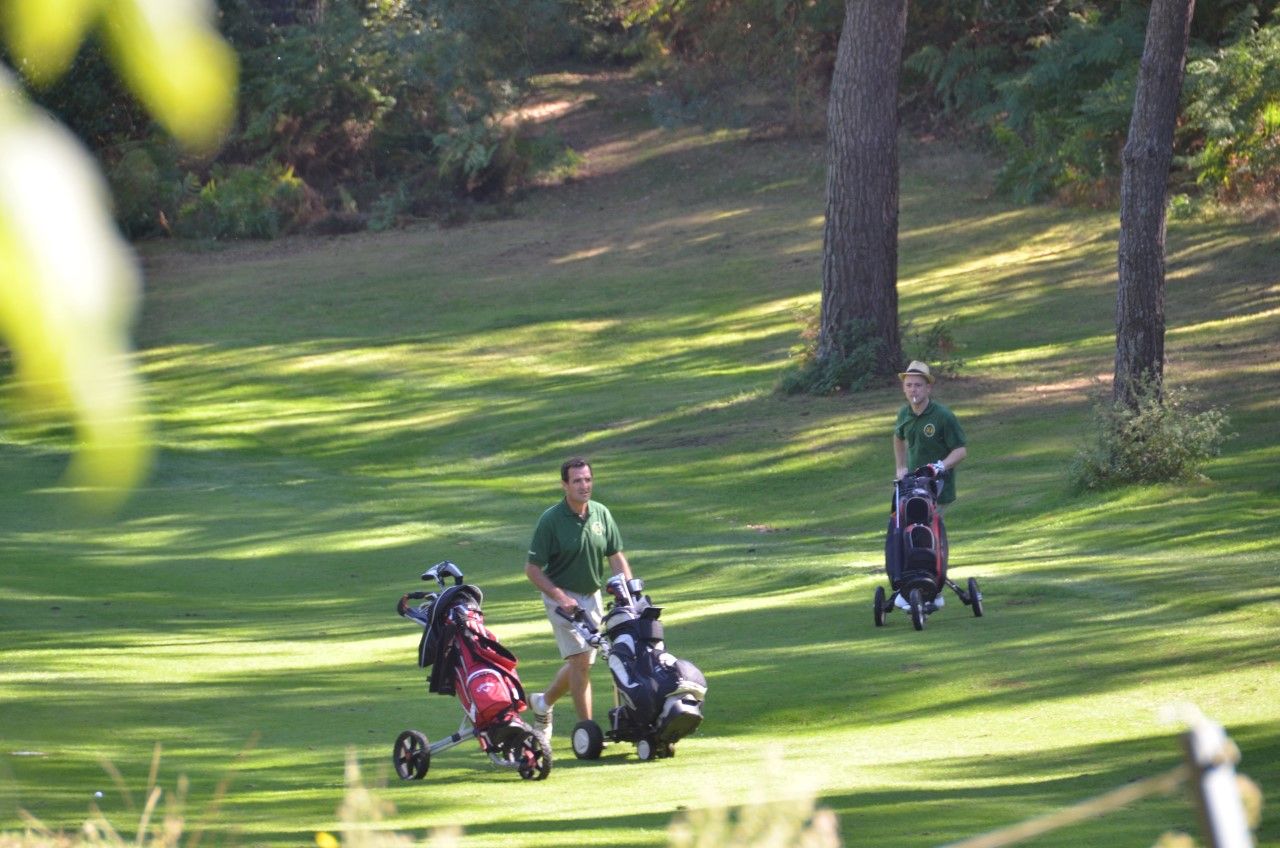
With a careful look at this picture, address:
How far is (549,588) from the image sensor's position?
10891mm

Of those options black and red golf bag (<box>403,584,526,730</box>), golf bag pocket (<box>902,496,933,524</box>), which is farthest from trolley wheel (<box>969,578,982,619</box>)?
black and red golf bag (<box>403,584,526,730</box>)

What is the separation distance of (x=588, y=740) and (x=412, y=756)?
3.88 ft

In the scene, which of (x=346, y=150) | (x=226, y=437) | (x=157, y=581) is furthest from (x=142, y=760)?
(x=346, y=150)

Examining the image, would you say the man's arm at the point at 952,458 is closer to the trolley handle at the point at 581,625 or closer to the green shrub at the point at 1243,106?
the trolley handle at the point at 581,625

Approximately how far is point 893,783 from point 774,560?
10827 mm

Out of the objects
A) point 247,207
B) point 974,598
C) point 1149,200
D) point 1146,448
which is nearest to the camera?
point 974,598

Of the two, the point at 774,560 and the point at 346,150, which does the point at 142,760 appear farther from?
the point at 346,150

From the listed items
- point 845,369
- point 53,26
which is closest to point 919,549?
point 53,26

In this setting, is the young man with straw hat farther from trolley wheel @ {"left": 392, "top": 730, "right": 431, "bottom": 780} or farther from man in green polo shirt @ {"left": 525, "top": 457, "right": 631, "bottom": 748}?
trolley wheel @ {"left": 392, "top": 730, "right": 431, "bottom": 780}

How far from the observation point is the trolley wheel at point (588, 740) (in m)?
10.9

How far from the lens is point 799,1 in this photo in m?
49.9

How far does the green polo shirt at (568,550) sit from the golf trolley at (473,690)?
0.64 metres

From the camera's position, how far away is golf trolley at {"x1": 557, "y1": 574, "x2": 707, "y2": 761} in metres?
→ 10.3

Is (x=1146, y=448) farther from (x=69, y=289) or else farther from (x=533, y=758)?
(x=69, y=289)
